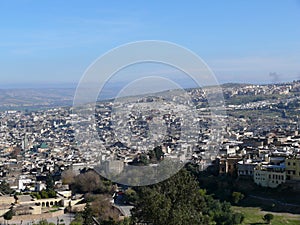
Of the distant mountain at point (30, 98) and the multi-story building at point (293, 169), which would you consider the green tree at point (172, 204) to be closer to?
the multi-story building at point (293, 169)

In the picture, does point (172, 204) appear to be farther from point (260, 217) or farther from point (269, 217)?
point (260, 217)

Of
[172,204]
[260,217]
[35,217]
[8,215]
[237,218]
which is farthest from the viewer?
[35,217]

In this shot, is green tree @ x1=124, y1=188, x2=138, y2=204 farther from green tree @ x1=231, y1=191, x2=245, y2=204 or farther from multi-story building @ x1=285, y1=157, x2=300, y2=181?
multi-story building @ x1=285, y1=157, x2=300, y2=181

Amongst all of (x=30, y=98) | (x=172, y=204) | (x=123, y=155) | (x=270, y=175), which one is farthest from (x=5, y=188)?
(x=30, y=98)

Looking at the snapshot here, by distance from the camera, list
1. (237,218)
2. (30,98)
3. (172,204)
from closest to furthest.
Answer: (172,204) → (237,218) → (30,98)

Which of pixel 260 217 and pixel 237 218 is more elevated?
pixel 237 218

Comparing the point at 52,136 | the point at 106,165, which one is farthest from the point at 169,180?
the point at 52,136

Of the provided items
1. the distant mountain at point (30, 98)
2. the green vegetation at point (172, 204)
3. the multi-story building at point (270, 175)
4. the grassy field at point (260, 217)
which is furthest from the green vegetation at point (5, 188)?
the distant mountain at point (30, 98)

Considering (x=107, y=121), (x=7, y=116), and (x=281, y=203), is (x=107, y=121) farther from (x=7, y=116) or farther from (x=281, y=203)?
(x=7, y=116)
